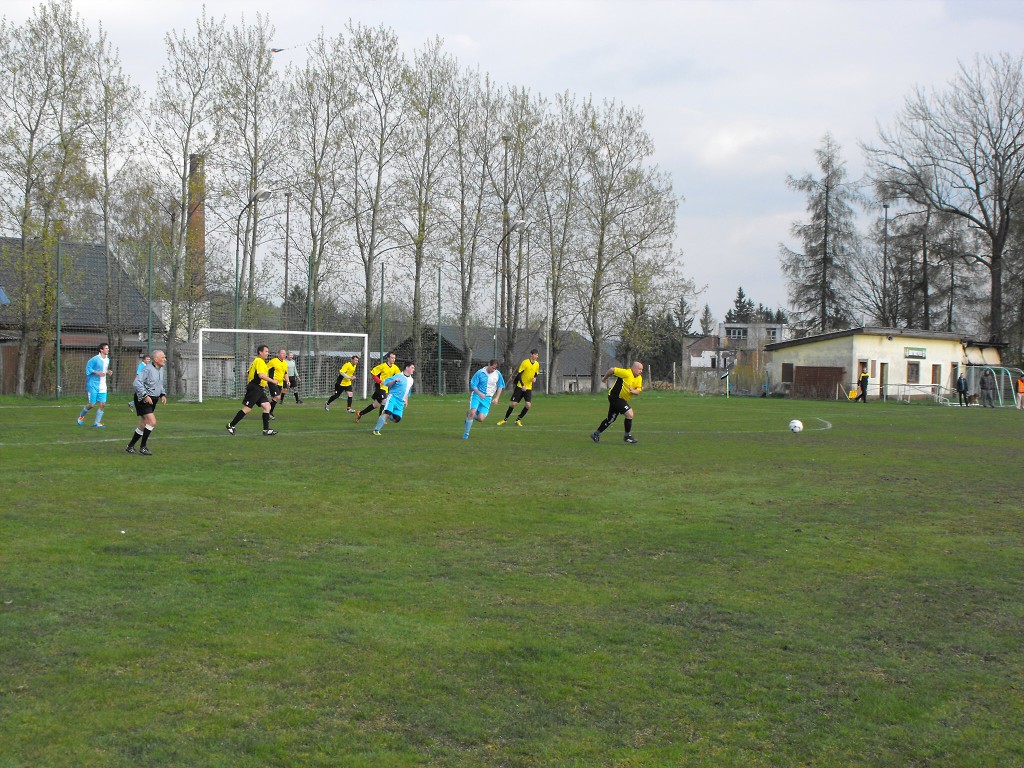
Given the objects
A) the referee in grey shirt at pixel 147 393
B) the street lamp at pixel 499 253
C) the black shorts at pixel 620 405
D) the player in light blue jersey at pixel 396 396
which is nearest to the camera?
the referee in grey shirt at pixel 147 393

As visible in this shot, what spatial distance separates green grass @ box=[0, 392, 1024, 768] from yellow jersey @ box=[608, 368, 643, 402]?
528cm

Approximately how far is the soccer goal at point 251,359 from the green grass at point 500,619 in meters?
20.2

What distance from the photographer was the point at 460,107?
43.7 meters

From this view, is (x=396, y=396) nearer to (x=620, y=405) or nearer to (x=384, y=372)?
(x=384, y=372)

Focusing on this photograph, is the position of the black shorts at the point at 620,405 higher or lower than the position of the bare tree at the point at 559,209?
lower

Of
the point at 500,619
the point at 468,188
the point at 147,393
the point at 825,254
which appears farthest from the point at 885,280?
the point at 500,619

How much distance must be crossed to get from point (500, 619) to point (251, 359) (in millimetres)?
29211

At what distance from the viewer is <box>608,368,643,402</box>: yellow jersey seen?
18.6 meters

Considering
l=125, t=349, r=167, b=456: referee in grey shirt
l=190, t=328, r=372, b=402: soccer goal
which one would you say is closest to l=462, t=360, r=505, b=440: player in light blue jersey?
l=125, t=349, r=167, b=456: referee in grey shirt

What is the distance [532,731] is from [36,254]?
32.4m

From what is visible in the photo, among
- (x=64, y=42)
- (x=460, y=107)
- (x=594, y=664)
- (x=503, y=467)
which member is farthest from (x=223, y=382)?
(x=594, y=664)

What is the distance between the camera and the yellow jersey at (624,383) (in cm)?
1858

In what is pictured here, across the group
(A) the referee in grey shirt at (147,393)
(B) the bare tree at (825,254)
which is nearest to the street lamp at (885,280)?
(B) the bare tree at (825,254)

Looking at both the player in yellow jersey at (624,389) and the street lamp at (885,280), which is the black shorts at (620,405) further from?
the street lamp at (885,280)
